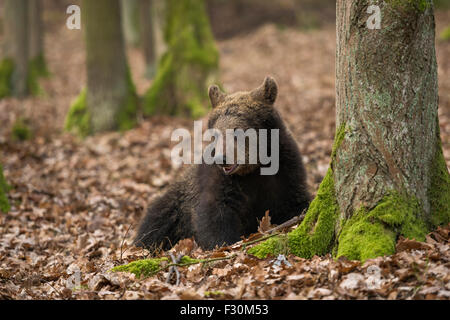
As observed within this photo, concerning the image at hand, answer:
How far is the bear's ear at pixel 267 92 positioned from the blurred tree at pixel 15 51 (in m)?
14.4

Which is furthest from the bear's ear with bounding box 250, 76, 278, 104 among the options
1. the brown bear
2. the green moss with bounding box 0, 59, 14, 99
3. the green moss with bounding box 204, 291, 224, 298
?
the green moss with bounding box 0, 59, 14, 99

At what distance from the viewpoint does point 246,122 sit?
246 inches

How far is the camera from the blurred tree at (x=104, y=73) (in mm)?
12828

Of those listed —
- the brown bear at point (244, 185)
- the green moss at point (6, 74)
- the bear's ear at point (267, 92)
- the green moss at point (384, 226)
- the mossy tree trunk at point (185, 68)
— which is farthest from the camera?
the green moss at point (6, 74)

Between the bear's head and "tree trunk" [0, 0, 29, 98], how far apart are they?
46.6ft

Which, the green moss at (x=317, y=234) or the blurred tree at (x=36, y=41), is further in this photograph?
the blurred tree at (x=36, y=41)

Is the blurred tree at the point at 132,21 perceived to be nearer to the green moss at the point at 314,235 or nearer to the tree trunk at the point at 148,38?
the tree trunk at the point at 148,38

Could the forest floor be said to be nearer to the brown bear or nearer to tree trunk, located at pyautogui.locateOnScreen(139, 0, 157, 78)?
the brown bear

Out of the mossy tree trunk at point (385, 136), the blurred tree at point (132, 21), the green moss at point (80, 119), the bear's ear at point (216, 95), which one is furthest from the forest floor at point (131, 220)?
the blurred tree at point (132, 21)

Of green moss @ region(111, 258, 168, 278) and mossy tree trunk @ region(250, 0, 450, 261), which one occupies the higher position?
mossy tree trunk @ region(250, 0, 450, 261)

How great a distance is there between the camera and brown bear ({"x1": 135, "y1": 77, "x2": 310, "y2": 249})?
6.23 metres

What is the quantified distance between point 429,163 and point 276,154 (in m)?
2.10

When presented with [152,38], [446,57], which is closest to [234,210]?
[446,57]
